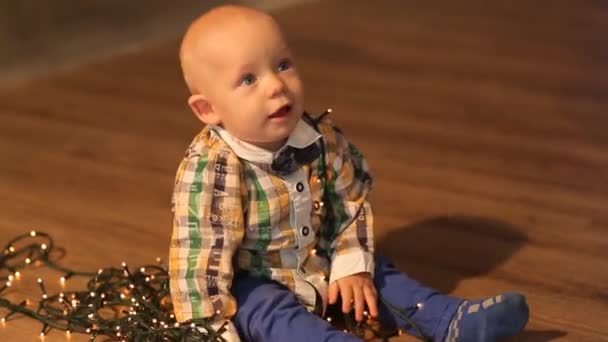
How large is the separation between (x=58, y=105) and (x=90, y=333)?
37.8 inches

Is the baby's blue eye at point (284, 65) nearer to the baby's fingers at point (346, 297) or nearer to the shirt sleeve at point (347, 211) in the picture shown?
the shirt sleeve at point (347, 211)

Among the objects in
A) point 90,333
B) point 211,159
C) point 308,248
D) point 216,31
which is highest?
point 216,31

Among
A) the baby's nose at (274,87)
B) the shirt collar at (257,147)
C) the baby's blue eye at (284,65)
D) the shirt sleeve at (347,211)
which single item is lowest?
the shirt sleeve at (347,211)

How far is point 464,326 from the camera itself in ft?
4.28

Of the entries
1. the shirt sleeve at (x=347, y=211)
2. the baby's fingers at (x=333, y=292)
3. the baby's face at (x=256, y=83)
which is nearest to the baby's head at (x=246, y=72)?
the baby's face at (x=256, y=83)

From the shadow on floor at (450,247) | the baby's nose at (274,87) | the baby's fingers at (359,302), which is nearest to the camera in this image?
the baby's nose at (274,87)

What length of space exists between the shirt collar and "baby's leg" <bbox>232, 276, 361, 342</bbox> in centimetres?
17

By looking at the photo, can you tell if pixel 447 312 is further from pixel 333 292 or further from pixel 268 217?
A: pixel 268 217

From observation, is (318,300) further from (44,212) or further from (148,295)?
(44,212)

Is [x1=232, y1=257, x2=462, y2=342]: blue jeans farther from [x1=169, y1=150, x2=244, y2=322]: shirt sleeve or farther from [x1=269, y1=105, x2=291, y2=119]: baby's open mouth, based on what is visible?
[x1=269, y1=105, x2=291, y2=119]: baby's open mouth

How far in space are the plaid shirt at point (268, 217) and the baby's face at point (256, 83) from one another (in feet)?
0.15

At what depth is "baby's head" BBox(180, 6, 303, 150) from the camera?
4.10ft

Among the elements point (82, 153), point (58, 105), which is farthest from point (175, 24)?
point (82, 153)

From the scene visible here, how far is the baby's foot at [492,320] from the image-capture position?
1.29 m
